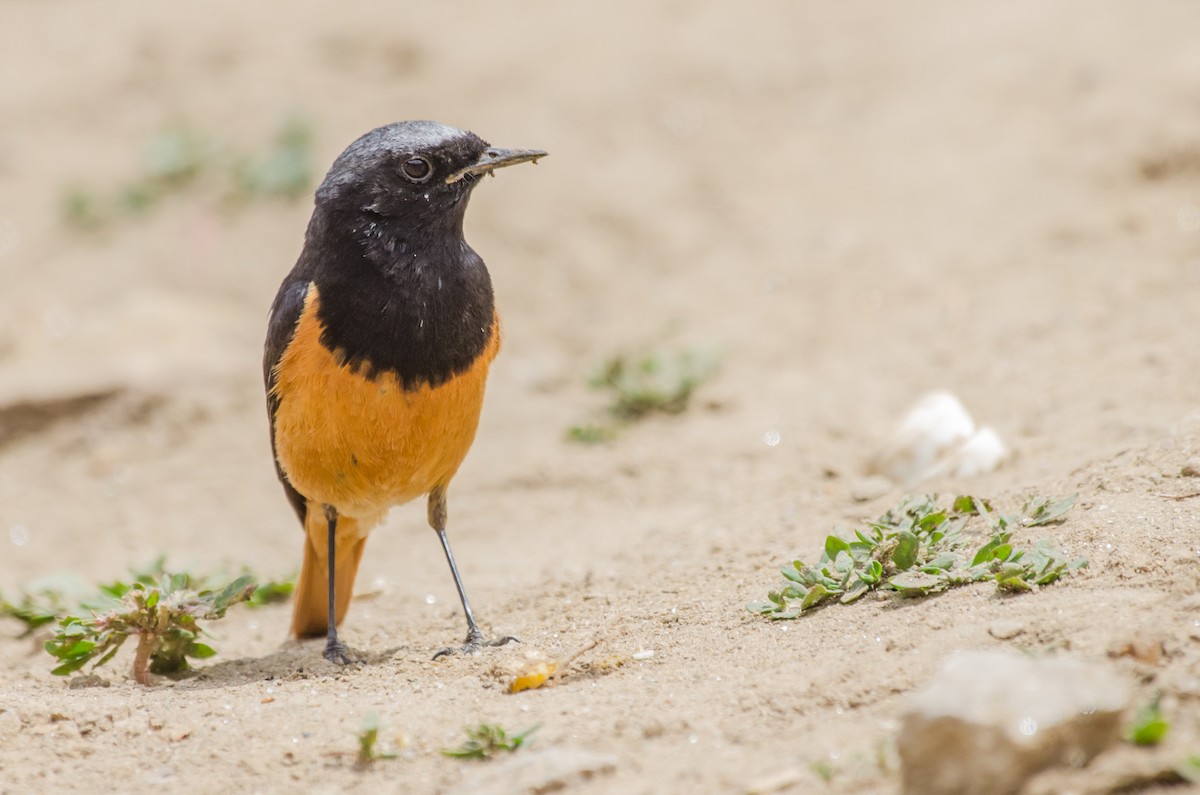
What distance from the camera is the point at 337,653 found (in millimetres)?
5164

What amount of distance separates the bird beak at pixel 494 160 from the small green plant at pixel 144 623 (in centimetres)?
182

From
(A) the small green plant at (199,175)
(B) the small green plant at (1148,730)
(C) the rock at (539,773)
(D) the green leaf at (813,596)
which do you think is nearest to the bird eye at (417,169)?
(D) the green leaf at (813,596)

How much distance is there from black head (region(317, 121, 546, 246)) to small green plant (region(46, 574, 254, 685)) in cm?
150

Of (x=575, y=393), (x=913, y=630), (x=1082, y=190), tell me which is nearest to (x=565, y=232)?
(x=575, y=393)

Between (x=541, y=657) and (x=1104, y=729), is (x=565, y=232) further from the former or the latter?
(x=1104, y=729)

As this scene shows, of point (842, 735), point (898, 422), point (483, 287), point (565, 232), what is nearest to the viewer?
point (842, 735)

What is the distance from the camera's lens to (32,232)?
→ 10.1m

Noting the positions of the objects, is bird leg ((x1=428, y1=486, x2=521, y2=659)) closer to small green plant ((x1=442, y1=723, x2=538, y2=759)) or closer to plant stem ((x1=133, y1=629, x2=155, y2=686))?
plant stem ((x1=133, y1=629, x2=155, y2=686))

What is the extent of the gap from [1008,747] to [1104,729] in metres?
0.26

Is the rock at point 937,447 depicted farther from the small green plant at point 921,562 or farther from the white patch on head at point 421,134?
the white patch on head at point 421,134

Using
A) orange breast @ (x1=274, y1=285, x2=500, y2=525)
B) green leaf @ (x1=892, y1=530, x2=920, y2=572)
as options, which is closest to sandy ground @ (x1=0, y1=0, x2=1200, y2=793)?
green leaf @ (x1=892, y1=530, x2=920, y2=572)

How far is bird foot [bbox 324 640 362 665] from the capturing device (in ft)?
16.7

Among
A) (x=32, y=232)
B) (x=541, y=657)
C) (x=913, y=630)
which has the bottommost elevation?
(x=541, y=657)

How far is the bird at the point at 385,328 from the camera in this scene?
15.9 feet
